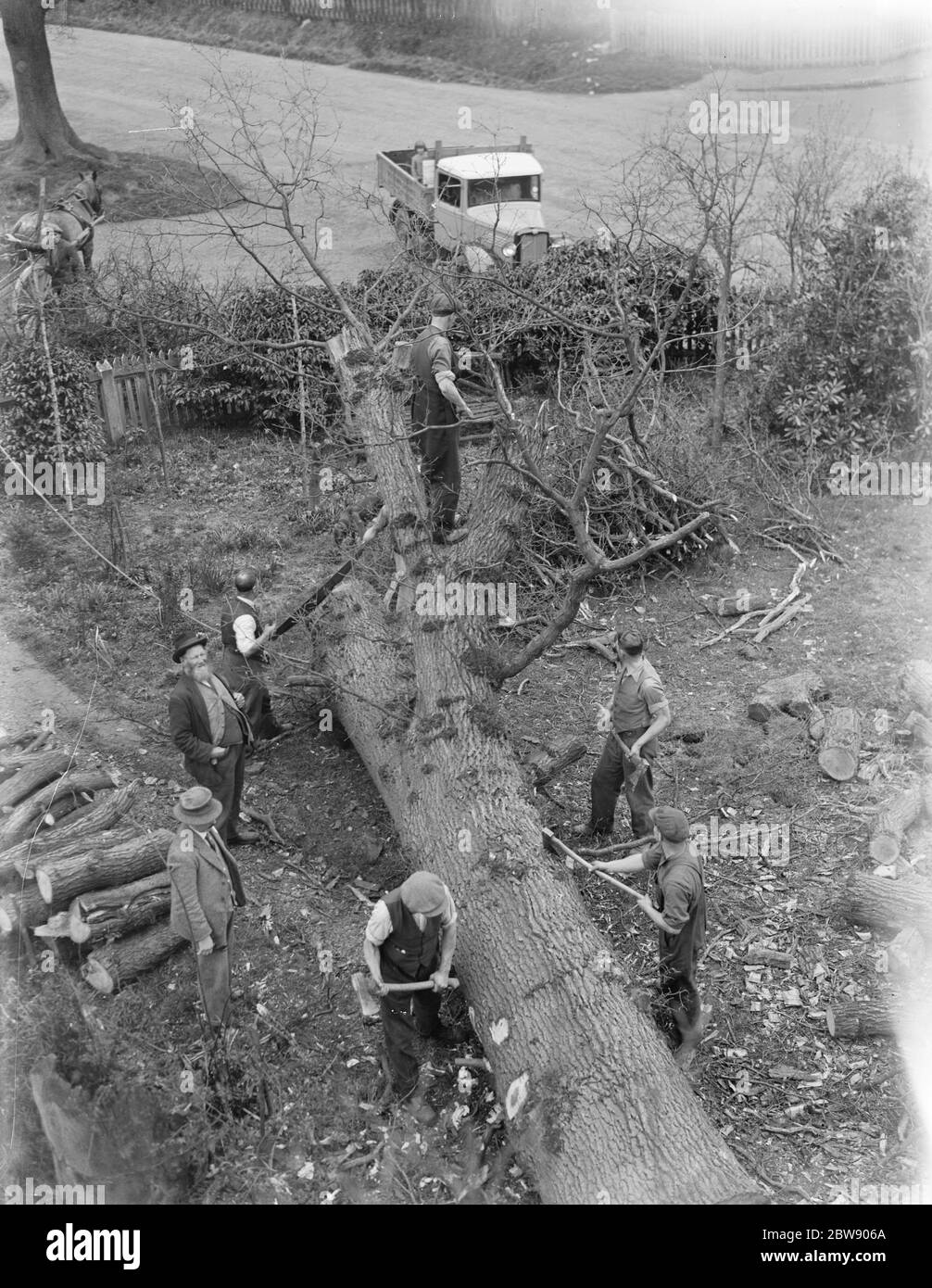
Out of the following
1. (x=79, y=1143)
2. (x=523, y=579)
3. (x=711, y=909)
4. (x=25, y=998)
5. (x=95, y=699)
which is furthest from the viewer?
(x=523, y=579)

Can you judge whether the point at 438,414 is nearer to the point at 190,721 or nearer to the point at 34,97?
the point at 190,721

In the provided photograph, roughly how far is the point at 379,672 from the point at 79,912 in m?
2.66

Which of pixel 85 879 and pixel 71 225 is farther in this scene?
pixel 71 225

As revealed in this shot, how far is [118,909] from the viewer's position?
6781mm

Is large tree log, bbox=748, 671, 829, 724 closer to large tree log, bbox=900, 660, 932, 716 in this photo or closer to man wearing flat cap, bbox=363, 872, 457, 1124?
large tree log, bbox=900, 660, 932, 716

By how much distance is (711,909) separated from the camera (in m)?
7.40

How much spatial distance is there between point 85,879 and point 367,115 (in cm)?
1839

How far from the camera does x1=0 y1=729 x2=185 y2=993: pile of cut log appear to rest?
21.7 feet

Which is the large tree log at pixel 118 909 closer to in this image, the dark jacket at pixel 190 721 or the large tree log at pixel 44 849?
the large tree log at pixel 44 849

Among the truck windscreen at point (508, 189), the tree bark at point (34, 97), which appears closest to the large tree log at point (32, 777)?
the truck windscreen at point (508, 189)

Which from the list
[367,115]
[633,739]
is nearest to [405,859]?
[633,739]
